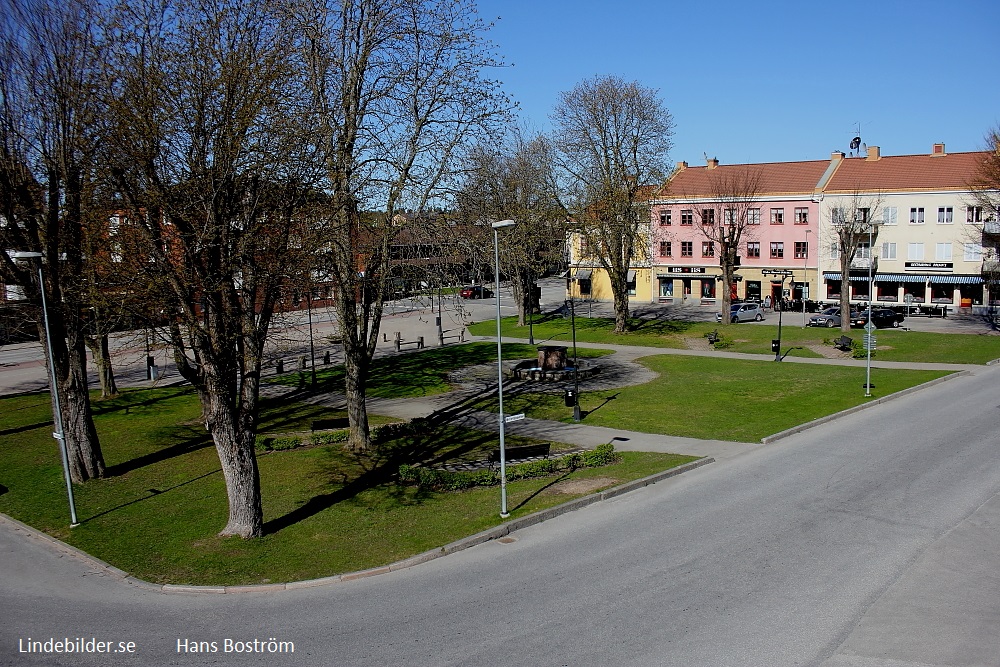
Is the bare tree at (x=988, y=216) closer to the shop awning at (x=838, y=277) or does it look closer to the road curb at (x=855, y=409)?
the shop awning at (x=838, y=277)

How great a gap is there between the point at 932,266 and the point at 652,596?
52.8m

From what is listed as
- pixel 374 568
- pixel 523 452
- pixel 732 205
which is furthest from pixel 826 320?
pixel 374 568

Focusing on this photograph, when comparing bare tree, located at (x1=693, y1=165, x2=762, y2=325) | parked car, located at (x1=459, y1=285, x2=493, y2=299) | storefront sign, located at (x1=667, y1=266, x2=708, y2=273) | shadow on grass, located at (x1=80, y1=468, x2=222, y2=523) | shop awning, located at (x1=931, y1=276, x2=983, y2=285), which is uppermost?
bare tree, located at (x1=693, y1=165, x2=762, y2=325)

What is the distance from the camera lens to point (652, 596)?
11.9 metres

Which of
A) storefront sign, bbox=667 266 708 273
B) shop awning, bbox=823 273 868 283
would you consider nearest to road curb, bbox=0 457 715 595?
shop awning, bbox=823 273 868 283

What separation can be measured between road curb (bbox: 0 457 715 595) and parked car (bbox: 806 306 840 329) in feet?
111

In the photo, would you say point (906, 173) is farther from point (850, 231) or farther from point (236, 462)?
point (236, 462)

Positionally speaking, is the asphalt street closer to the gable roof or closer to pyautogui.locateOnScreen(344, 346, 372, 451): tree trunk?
pyautogui.locateOnScreen(344, 346, 372, 451): tree trunk

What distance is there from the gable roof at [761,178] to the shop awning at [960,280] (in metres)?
11.2

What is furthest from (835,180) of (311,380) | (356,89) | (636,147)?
(356,89)

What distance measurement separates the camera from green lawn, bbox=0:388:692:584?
14.2m

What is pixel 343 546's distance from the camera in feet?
47.9

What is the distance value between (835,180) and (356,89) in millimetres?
48587

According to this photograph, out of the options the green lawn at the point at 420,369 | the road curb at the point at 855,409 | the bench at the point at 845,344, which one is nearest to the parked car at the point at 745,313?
the bench at the point at 845,344
